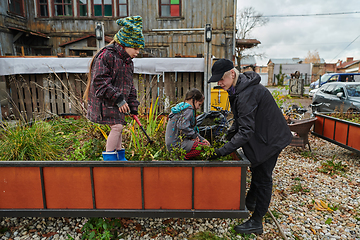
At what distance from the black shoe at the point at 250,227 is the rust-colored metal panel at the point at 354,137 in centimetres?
337

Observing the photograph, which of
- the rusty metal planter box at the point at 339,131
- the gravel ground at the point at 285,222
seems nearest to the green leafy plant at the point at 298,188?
the gravel ground at the point at 285,222

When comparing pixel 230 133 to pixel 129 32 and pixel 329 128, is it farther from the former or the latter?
pixel 329 128

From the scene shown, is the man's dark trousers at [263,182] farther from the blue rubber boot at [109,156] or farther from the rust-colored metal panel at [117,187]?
the blue rubber boot at [109,156]

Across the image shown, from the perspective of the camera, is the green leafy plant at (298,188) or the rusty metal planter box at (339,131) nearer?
the green leafy plant at (298,188)

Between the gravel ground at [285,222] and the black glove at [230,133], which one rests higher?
the black glove at [230,133]

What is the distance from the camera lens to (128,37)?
237 centimetres

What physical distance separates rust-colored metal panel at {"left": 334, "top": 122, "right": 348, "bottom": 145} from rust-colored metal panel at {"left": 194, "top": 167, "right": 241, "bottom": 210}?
3.97 meters

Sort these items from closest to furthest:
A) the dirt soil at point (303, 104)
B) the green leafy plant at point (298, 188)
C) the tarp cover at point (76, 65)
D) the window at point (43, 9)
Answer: the green leafy plant at point (298, 188)
the tarp cover at point (76, 65)
the dirt soil at point (303, 104)
the window at point (43, 9)

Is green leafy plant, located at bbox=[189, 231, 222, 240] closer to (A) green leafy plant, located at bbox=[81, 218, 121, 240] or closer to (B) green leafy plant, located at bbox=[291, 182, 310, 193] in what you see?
(A) green leafy plant, located at bbox=[81, 218, 121, 240]

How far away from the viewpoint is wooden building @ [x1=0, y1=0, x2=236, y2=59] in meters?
10.9

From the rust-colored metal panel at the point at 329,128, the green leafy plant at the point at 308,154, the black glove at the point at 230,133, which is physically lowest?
the green leafy plant at the point at 308,154

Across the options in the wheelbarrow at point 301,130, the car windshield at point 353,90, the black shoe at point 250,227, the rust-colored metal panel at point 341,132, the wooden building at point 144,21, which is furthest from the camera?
the wooden building at point 144,21

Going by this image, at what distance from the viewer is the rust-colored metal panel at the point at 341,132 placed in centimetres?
495

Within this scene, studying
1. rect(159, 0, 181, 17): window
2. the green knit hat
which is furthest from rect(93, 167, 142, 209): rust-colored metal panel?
rect(159, 0, 181, 17): window
